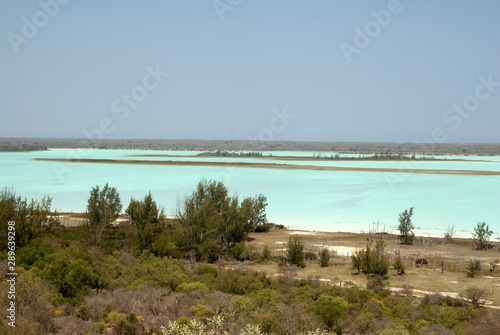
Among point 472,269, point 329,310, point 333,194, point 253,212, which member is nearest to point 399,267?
point 472,269

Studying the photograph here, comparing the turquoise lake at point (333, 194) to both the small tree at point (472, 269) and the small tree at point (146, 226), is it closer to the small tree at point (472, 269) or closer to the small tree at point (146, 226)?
the small tree at point (146, 226)

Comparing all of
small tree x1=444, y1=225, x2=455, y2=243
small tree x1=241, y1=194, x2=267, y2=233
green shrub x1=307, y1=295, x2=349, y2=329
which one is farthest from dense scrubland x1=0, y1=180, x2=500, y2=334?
small tree x1=241, y1=194, x2=267, y2=233

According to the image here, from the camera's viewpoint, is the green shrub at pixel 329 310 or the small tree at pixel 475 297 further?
the small tree at pixel 475 297

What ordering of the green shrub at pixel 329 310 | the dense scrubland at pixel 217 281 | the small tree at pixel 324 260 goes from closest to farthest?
the dense scrubland at pixel 217 281
the green shrub at pixel 329 310
the small tree at pixel 324 260

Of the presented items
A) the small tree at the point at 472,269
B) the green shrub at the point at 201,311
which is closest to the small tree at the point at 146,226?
the green shrub at the point at 201,311

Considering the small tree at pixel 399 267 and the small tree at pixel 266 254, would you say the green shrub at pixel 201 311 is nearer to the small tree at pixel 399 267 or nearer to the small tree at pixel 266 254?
the small tree at pixel 266 254

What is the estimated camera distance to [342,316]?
12.8 meters

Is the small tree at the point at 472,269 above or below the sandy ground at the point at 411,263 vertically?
above

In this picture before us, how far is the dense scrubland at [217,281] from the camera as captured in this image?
458 inches

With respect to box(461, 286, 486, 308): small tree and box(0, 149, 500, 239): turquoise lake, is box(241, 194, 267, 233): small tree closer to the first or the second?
box(0, 149, 500, 239): turquoise lake

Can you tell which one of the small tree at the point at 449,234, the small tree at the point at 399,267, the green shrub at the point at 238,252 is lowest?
the green shrub at the point at 238,252

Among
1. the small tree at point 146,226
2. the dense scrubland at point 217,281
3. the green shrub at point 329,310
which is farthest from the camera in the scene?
the small tree at point 146,226

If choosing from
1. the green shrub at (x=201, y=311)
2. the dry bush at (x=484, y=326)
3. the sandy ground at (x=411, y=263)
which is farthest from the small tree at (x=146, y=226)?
the dry bush at (x=484, y=326)

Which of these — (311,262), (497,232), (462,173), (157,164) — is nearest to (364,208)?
(497,232)
